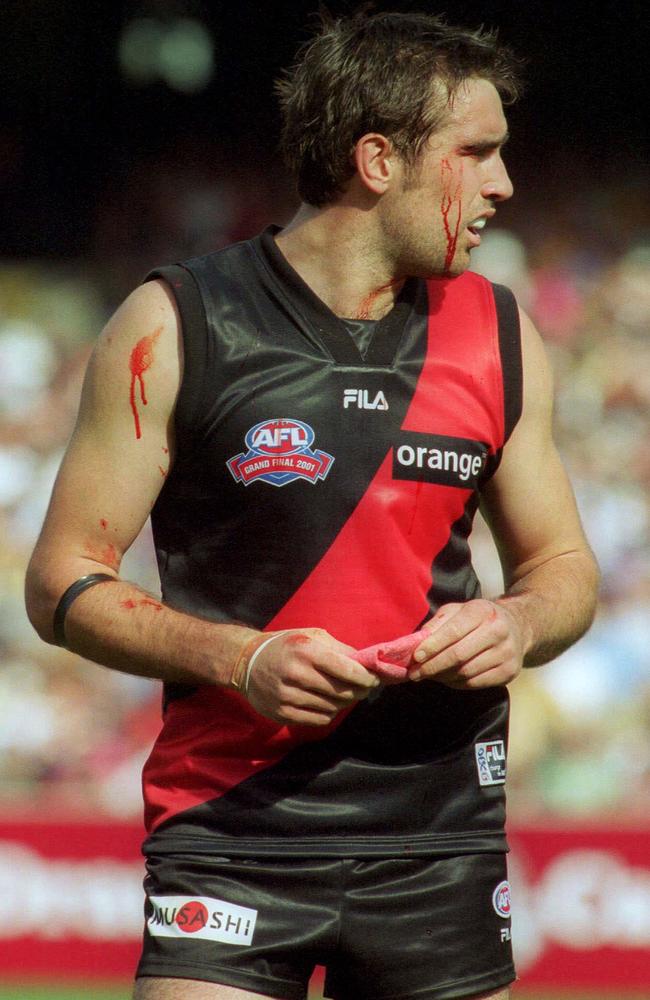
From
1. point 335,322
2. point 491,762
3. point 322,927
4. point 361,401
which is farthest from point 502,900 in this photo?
point 335,322

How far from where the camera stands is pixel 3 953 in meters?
6.26

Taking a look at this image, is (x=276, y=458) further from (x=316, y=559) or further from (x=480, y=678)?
(x=480, y=678)

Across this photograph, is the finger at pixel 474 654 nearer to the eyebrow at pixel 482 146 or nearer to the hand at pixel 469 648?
the hand at pixel 469 648

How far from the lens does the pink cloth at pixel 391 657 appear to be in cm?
235

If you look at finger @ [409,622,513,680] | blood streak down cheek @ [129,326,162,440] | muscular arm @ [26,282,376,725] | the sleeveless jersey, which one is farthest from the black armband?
finger @ [409,622,513,680]

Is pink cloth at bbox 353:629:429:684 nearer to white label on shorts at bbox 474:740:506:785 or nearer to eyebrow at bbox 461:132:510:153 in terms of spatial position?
white label on shorts at bbox 474:740:506:785

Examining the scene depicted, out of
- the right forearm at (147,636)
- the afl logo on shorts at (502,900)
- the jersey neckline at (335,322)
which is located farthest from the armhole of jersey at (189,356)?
the afl logo on shorts at (502,900)

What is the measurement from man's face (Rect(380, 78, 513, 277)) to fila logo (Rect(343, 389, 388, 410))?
29cm

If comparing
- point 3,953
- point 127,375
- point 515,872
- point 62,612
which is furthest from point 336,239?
point 3,953

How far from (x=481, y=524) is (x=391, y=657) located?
6.00 m

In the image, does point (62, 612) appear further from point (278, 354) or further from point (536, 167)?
point (536, 167)

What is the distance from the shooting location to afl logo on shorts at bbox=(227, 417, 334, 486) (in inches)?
104

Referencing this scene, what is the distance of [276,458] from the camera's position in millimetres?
2652

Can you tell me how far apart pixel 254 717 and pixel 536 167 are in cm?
726
